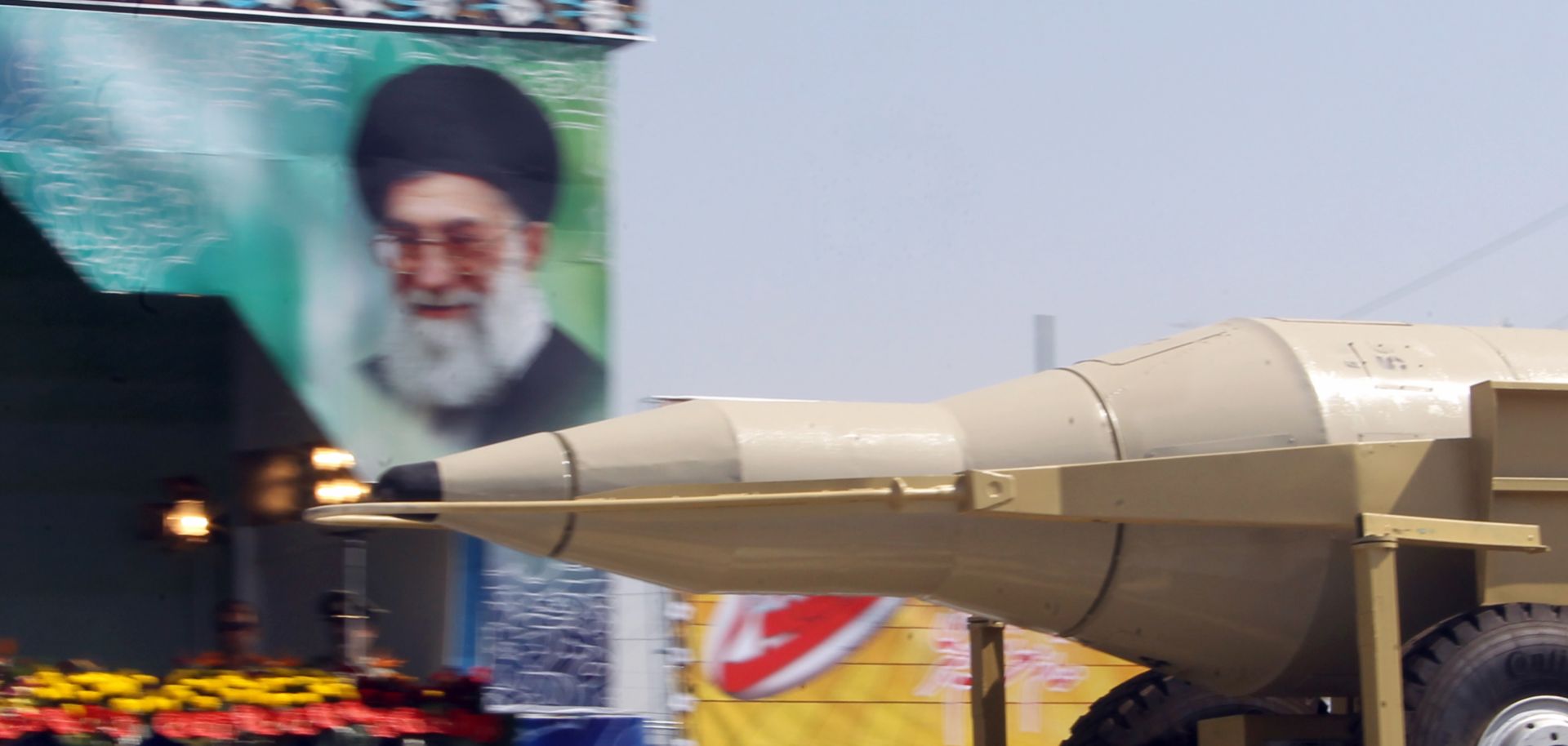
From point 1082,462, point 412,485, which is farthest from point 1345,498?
point 412,485

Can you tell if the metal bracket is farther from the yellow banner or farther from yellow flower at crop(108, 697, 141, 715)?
yellow flower at crop(108, 697, 141, 715)

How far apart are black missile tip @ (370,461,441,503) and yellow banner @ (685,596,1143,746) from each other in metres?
4.54

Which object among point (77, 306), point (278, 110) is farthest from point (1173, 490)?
point (77, 306)

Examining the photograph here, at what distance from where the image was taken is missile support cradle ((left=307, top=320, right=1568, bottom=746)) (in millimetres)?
5723

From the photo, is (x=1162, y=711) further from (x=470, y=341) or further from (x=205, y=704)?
(x=470, y=341)

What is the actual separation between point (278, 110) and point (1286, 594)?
19.4 feet

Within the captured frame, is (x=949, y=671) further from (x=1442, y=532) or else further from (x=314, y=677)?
(x=1442, y=532)

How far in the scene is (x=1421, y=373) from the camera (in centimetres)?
645

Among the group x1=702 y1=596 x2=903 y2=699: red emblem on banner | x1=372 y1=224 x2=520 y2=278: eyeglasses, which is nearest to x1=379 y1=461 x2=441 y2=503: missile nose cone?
x1=372 y1=224 x2=520 y2=278: eyeglasses

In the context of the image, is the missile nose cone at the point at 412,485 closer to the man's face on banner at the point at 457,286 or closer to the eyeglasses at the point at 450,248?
the man's face on banner at the point at 457,286

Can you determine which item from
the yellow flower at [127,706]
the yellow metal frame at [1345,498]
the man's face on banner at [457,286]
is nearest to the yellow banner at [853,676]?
the man's face on banner at [457,286]

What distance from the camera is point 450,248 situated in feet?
32.5

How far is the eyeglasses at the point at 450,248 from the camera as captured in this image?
9.83 meters

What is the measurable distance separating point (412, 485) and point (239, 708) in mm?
2675
